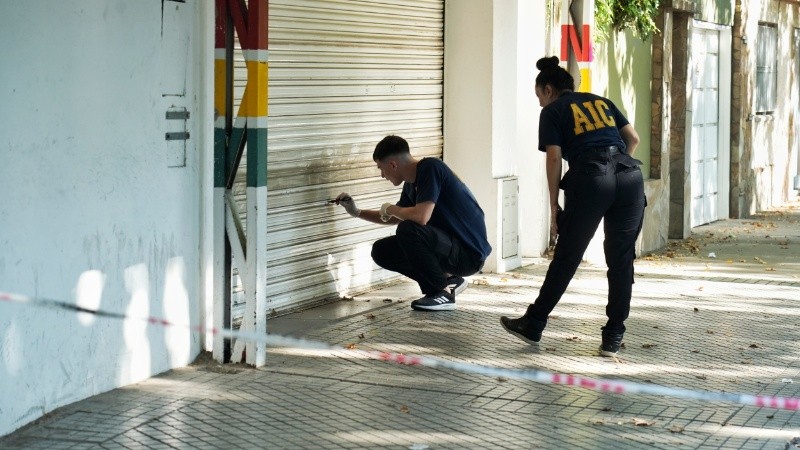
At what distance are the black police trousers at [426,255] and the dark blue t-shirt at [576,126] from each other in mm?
1588

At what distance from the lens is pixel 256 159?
766 cm

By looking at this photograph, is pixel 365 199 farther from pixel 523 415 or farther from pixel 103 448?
pixel 103 448

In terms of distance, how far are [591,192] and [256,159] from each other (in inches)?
77.7

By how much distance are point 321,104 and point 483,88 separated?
7.40 ft

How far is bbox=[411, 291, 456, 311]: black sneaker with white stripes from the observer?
9.86m

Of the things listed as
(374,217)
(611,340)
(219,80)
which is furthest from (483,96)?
(219,80)

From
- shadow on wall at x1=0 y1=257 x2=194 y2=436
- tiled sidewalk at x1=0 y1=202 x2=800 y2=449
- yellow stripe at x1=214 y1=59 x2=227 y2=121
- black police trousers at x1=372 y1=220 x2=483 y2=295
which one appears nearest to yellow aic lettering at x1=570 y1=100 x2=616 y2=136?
tiled sidewalk at x1=0 y1=202 x2=800 y2=449

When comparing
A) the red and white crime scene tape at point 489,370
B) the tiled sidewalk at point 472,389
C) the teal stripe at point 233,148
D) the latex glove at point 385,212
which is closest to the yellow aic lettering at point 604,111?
the tiled sidewalk at point 472,389

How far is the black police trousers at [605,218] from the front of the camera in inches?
321

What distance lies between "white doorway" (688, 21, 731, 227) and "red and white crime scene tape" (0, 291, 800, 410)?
974 centimetres

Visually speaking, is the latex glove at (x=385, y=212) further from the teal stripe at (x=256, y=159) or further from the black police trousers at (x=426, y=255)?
the teal stripe at (x=256, y=159)

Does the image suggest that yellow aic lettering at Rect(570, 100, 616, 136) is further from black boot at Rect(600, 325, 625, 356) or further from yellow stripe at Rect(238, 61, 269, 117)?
yellow stripe at Rect(238, 61, 269, 117)

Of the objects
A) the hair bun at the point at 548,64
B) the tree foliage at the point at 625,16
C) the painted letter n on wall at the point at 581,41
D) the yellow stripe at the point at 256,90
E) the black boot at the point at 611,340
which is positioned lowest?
the black boot at the point at 611,340

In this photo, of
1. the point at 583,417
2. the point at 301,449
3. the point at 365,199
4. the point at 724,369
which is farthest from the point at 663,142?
the point at 301,449
